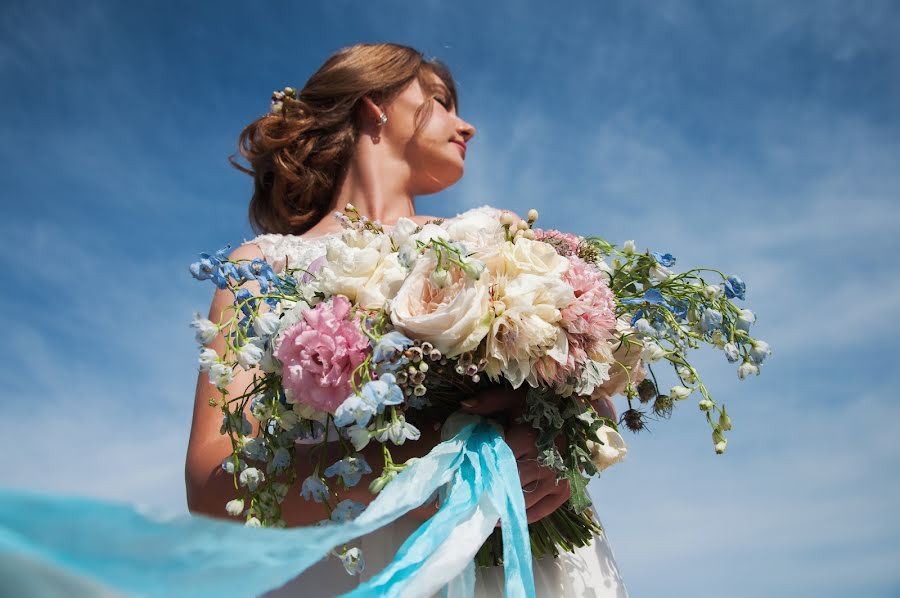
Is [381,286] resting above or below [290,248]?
below

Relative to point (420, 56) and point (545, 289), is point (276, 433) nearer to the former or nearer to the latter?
point (545, 289)

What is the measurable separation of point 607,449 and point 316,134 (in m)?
2.10

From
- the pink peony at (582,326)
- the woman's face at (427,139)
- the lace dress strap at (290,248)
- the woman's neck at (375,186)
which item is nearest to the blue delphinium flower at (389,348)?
the pink peony at (582,326)

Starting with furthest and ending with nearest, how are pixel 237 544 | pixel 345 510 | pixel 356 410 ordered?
pixel 345 510, pixel 356 410, pixel 237 544

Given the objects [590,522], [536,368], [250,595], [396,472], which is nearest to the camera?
[250,595]

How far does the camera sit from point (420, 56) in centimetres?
342

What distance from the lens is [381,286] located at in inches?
63.2

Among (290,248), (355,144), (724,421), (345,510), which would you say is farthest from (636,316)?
(355,144)

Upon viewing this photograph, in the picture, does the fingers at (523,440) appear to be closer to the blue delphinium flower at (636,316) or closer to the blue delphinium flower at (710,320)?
the blue delphinium flower at (636,316)

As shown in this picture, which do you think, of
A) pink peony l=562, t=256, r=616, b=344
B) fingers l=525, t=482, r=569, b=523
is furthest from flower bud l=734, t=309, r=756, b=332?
fingers l=525, t=482, r=569, b=523

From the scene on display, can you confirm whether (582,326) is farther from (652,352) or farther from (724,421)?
(724,421)

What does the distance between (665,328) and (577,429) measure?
321 millimetres

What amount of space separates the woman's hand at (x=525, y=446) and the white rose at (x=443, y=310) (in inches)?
8.6

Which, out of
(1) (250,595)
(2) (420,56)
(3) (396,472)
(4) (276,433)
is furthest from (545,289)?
(2) (420,56)
